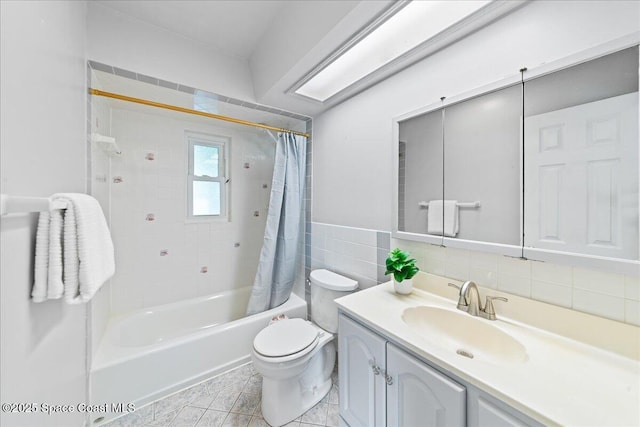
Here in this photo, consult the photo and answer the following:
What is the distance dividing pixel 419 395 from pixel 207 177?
253cm

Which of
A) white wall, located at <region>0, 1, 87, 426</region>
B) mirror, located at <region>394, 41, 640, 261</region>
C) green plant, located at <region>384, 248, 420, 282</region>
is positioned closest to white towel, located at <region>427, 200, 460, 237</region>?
mirror, located at <region>394, 41, 640, 261</region>

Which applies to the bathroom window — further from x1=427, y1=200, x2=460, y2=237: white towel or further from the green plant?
x1=427, y1=200, x2=460, y2=237: white towel

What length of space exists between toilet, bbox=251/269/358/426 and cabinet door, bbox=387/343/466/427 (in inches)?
23.2

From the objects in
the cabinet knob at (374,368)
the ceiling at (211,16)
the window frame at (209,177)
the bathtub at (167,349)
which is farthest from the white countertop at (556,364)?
the window frame at (209,177)

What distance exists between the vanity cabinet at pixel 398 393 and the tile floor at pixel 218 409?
32 centimetres

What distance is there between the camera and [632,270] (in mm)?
704

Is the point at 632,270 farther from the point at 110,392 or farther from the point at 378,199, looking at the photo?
the point at 110,392

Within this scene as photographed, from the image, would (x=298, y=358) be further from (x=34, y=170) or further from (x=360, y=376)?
(x=34, y=170)

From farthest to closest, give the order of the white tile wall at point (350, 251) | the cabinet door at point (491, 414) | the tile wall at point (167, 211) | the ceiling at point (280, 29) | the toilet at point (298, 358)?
the tile wall at point (167, 211) → the white tile wall at point (350, 251) → the toilet at point (298, 358) → the ceiling at point (280, 29) → the cabinet door at point (491, 414)

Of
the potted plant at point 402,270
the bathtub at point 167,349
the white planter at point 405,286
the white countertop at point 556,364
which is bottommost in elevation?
the bathtub at point 167,349

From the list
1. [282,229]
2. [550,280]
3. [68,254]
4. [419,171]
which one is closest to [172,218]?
[282,229]

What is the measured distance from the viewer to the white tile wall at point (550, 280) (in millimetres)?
750

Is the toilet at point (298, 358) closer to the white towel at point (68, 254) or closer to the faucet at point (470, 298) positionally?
the faucet at point (470, 298)

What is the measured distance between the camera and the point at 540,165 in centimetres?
91
